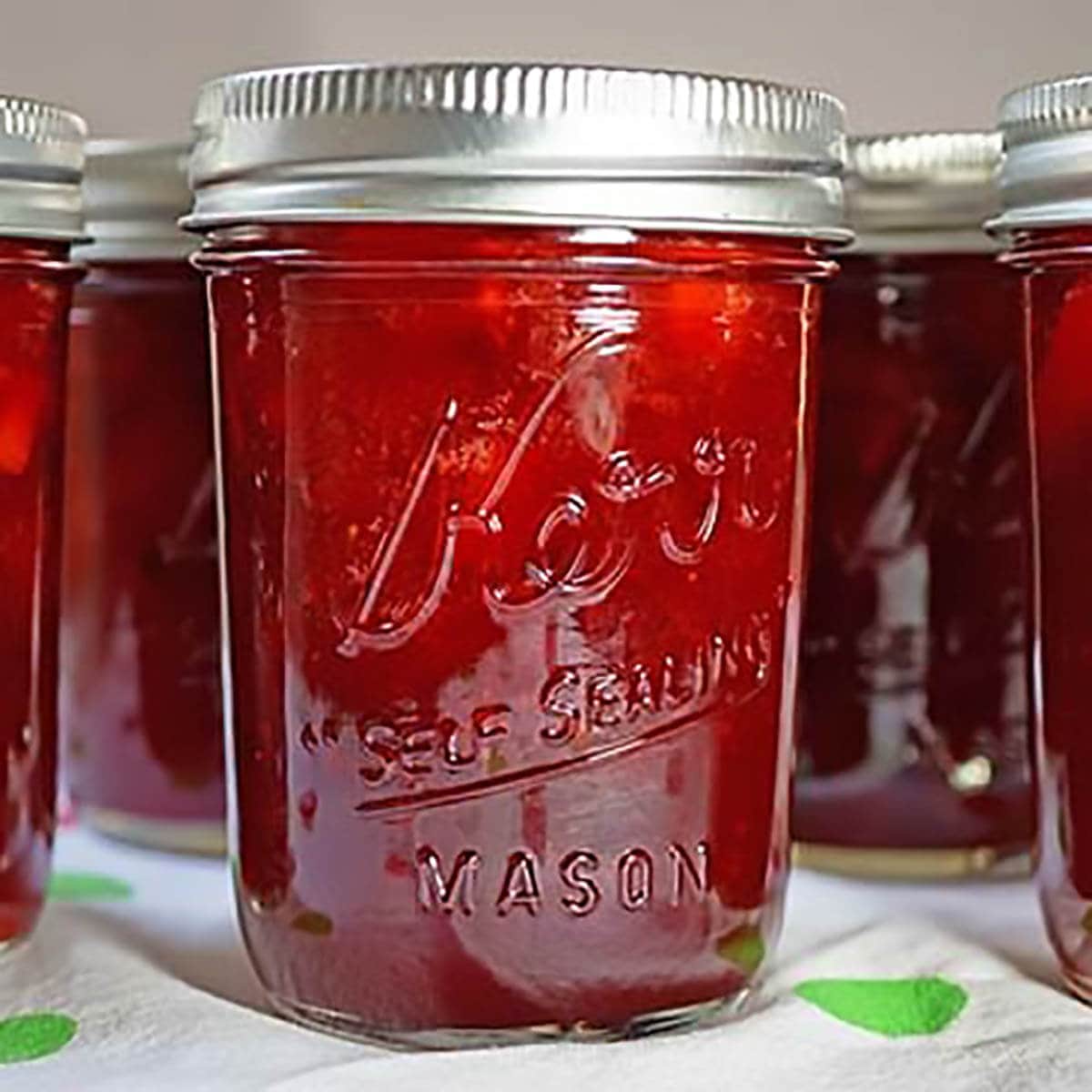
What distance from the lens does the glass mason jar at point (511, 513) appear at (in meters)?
0.71

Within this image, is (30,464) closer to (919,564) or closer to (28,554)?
(28,554)

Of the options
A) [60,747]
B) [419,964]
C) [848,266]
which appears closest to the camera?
[419,964]

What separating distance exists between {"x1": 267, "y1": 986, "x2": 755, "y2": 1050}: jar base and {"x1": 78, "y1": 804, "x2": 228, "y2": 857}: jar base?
0.74 feet

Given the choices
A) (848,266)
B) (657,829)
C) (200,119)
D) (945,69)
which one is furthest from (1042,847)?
(945,69)

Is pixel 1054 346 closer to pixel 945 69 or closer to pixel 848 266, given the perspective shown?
pixel 848 266

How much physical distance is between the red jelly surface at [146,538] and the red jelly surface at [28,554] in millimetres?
117

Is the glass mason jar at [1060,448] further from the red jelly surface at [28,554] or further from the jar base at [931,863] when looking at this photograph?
the red jelly surface at [28,554]

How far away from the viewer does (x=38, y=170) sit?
31.4 inches

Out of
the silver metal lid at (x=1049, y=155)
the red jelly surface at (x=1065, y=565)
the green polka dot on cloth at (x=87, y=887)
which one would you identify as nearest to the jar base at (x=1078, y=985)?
the red jelly surface at (x=1065, y=565)

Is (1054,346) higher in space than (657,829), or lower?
higher

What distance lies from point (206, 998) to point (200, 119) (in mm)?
296

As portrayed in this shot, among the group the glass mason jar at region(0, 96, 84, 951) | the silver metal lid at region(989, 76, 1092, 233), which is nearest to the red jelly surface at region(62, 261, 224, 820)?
the glass mason jar at region(0, 96, 84, 951)

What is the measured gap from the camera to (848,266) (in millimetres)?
943

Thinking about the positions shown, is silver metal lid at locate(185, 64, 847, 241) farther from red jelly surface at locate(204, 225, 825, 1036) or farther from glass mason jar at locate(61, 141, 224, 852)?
glass mason jar at locate(61, 141, 224, 852)
